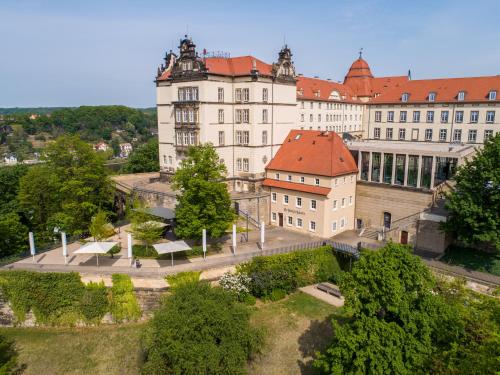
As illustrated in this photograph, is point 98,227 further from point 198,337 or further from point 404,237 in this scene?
point 404,237

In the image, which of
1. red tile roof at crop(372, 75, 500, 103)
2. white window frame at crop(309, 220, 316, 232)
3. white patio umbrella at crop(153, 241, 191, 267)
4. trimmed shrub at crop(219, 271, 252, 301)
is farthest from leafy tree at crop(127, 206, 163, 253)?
red tile roof at crop(372, 75, 500, 103)

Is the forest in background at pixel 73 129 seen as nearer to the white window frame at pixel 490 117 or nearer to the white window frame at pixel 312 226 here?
the white window frame at pixel 490 117

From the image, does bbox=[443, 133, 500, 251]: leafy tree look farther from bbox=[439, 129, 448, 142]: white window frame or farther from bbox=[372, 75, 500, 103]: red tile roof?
bbox=[439, 129, 448, 142]: white window frame

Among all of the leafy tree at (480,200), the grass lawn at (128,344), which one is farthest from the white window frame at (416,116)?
the grass lawn at (128,344)

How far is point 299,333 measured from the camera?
25828 mm

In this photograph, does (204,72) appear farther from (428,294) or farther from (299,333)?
(428,294)

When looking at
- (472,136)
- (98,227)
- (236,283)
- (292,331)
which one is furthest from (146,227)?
(472,136)

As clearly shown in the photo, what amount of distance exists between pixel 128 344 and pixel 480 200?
27354 mm

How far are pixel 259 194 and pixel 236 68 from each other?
14.4 m

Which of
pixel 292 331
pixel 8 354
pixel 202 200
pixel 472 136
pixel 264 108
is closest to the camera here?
pixel 8 354

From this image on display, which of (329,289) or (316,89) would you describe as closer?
(329,289)

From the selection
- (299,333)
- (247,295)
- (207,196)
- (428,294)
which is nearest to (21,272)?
(207,196)

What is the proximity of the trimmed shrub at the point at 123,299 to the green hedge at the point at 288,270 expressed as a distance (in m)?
8.50

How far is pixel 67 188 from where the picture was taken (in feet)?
117
